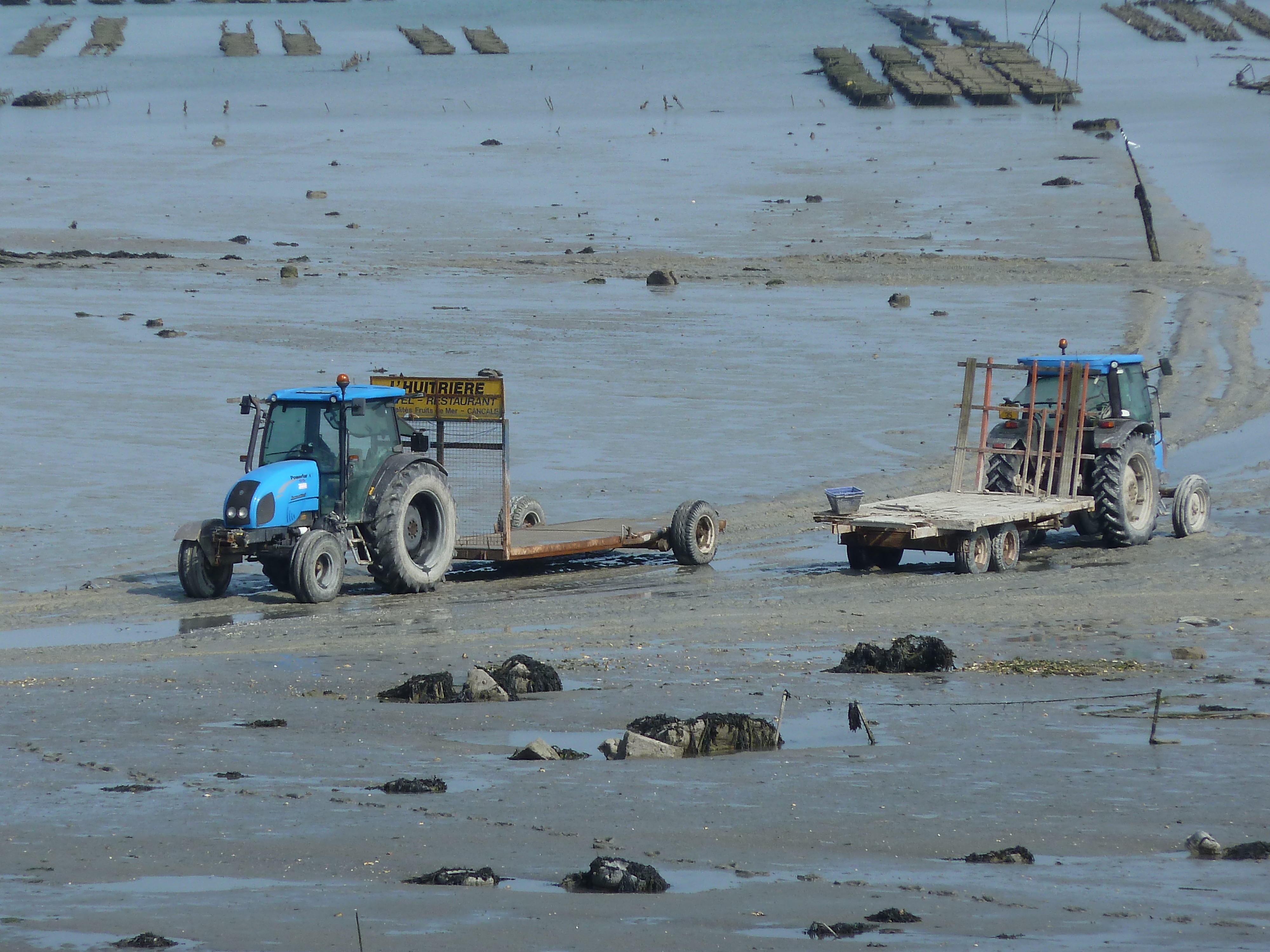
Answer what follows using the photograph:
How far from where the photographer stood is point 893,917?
8523mm

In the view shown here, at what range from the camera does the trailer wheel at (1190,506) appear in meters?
20.0

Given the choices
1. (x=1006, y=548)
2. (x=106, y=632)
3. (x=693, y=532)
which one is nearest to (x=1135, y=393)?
(x=1006, y=548)

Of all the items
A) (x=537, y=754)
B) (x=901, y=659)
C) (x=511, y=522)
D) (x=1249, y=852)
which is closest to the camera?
(x=1249, y=852)

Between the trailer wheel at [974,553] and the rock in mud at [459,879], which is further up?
the trailer wheel at [974,553]

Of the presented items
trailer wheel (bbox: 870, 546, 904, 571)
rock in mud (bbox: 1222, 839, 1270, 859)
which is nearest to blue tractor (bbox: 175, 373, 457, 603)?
trailer wheel (bbox: 870, 546, 904, 571)

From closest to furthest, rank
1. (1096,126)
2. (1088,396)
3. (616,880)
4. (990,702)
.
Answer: (616,880), (990,702), (1088,396), (1096,126)

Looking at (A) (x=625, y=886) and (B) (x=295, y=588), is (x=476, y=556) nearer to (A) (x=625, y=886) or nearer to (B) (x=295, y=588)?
(B) (x=295, y=588)

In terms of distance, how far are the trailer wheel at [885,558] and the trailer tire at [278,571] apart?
5.71 m

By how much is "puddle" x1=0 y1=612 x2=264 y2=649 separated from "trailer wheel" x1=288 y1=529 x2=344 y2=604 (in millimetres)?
532

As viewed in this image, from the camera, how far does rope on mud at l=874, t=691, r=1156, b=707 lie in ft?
42.7

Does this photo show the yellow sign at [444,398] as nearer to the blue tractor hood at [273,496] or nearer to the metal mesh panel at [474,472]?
the metal mesh panel at [474,472]

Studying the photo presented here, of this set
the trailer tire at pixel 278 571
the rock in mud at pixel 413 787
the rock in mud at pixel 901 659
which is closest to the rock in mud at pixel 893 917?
the rock in mud at pixel 413 787

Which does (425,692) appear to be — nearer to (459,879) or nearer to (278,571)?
(459,879)

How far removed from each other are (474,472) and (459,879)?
48.7ft
